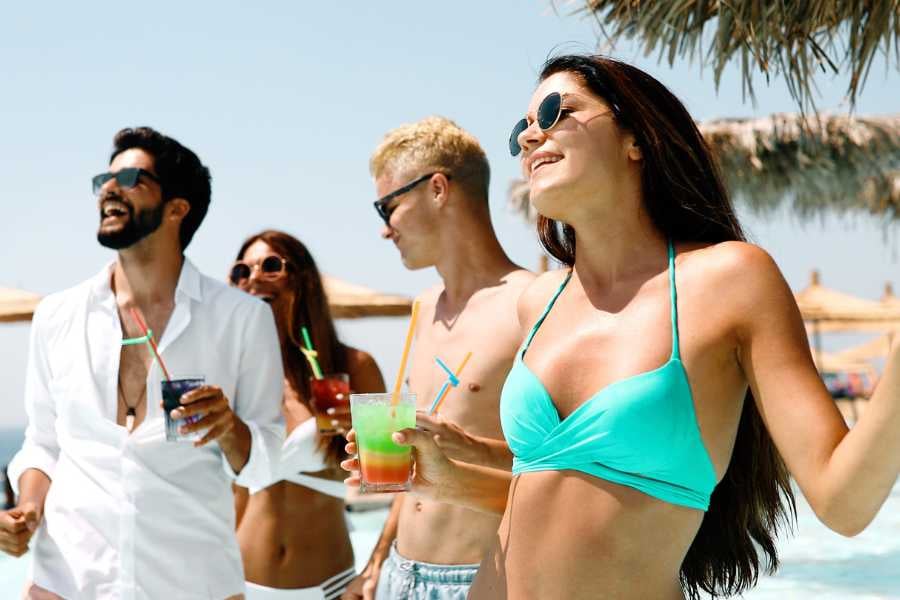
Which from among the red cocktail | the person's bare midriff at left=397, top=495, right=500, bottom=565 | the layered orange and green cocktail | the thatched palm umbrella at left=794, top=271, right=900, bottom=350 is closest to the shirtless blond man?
the person's bare midriff at left=397, top=495, right=500, bottom=565

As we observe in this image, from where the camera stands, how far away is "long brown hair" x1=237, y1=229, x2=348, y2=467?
468cm

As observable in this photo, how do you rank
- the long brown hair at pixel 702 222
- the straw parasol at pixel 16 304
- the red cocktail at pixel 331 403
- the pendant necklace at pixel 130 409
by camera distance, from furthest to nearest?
the straw parasol at pixel 16 304 → the red cocktail at pixel 331 403 → the pendant necklace at pixel 130 409 → the long brown hair at pixel 702 222

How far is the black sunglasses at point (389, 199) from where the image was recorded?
3402 mm

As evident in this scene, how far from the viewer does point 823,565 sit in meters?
9.03

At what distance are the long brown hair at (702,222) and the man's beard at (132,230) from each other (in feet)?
6.56

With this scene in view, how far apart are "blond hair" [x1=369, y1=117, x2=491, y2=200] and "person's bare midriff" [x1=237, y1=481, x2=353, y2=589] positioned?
1.50 metres

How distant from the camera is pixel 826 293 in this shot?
25531 millimetres

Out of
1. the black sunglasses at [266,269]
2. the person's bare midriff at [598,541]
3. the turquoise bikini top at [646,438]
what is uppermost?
the turquoise bikini top at [646,438]

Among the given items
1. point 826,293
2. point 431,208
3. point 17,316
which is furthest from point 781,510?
point 826,293

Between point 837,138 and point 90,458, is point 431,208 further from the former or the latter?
point 837,138

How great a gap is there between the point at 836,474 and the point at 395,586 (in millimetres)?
1762

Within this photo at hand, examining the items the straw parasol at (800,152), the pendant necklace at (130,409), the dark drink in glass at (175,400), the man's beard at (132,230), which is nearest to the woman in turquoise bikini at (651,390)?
the dark drink in glass at (175,400)

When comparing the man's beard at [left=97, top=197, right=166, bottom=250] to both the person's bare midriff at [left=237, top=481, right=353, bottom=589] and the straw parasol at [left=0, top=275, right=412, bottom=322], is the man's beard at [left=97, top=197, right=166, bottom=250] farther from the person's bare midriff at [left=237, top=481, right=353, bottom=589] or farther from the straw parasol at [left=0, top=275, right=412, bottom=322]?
the straw parasol at [left=0, top=275, right=412, bottom=322]

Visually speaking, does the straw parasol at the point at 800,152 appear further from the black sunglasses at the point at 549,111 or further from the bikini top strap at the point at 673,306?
the bikini top strap at the point at 673,306
